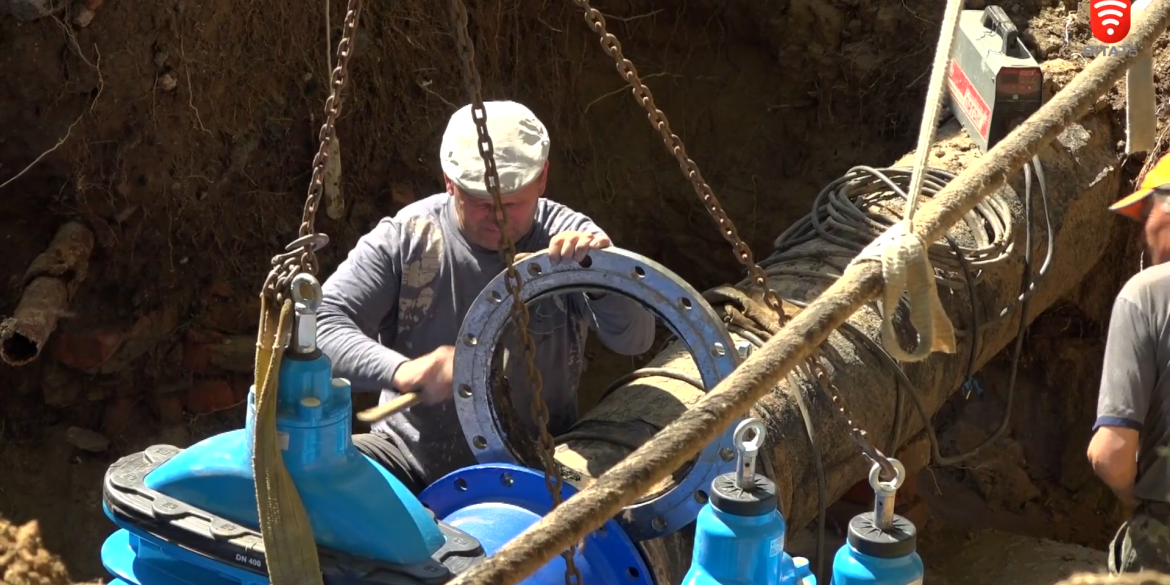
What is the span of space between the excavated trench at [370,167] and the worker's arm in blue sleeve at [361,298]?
1763 mm

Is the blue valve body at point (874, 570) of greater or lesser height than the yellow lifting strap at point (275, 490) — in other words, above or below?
below

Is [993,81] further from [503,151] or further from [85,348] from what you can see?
[85,348]

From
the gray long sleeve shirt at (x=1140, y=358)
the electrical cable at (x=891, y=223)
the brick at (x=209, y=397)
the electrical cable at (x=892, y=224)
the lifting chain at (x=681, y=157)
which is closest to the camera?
the lifting chain at (x=681, y=157)

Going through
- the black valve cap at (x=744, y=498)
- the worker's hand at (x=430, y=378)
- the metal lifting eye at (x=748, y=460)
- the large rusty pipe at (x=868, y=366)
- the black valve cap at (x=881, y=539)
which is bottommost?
the large rusty pipe at (x=868, y=366)

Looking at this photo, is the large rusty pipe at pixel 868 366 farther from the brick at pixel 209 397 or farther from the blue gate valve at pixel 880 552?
the brick at pixel 209 397

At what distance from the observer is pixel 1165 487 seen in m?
3.12

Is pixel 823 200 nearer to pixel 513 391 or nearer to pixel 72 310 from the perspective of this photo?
pixel 513 391

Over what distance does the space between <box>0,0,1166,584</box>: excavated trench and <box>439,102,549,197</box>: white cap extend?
203 cm

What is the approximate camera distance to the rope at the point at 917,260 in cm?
191

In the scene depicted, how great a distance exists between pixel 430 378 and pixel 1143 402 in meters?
1.72

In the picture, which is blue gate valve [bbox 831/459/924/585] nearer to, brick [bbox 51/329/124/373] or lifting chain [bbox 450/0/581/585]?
lifting chain [bbox 450/0/581/585]

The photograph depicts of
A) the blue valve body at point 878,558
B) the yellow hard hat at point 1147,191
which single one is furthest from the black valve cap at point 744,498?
the yellow hard hat at point 1147,191

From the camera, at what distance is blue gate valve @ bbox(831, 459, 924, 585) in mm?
1858

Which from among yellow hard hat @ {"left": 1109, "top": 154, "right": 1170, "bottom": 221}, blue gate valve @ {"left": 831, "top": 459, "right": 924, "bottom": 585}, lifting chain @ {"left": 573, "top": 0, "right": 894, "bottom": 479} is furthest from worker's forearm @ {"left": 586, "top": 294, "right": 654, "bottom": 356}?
yellow hard hat @ {"left": 1109, "top": 154, "right": 1170, "bottom": 221}
